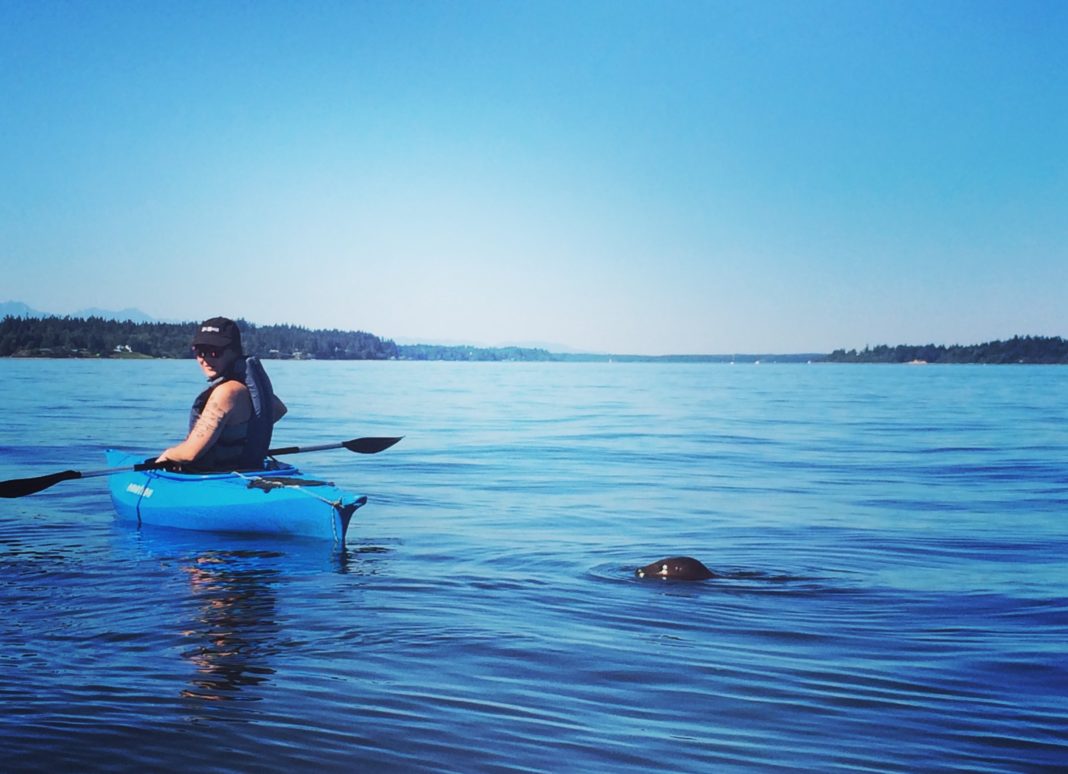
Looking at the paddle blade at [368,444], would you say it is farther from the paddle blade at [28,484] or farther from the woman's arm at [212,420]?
the paddle blade at [28,484]

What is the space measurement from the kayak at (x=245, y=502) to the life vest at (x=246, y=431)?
0.22m

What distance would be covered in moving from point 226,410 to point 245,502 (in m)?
1.08

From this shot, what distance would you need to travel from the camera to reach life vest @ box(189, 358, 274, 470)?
39.1 feet

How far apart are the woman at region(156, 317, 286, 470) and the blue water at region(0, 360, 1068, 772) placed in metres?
0.98

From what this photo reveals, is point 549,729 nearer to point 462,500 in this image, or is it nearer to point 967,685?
point 967,685

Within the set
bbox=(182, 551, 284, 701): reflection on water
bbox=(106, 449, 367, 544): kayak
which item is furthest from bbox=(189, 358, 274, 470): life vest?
bbox=(182, 551, 284, 701): reflection on water

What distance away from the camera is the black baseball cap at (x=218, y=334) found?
11.4 meters

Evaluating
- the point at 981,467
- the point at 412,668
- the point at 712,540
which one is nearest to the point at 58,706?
the point at 412,668

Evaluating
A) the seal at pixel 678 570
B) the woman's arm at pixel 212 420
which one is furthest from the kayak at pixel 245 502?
the seal at pixel 678 570

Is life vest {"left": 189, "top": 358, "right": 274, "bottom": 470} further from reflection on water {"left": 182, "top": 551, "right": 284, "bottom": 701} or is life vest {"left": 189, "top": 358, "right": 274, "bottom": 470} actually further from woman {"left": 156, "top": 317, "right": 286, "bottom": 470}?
reflection on water {"left": 182, "top": 551, "right": 284, "bottom": 701}

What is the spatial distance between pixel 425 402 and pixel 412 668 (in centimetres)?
4453

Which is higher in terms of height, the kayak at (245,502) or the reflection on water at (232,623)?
the kayak at (245,502)

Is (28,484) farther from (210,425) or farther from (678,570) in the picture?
(678,570)

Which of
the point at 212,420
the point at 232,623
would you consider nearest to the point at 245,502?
the point at 212,420
